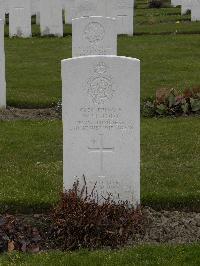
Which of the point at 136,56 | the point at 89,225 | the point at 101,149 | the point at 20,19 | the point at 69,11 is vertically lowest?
the point at 89,225

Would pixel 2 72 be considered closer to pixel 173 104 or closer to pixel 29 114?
pixel 29 114

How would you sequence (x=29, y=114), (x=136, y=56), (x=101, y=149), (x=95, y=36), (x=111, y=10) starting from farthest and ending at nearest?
1. (x=111, y=10)
2. (x=136, y=56)
3. (x=95, y=36)
4. (x=29, y=114)
5. (x=101, y=149)

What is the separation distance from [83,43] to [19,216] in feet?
19.5

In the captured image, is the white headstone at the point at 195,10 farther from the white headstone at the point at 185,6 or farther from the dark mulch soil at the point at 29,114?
the dark mulch soil at the point at 29,114

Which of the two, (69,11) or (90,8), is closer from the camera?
(90,8)

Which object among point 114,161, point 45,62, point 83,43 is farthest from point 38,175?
point 45,62

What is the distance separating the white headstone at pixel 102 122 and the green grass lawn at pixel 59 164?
0.66 m

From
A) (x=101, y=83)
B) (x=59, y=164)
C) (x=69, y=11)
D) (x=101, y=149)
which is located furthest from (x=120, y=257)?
(x=69, y=11)

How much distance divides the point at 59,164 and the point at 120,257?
2936mm

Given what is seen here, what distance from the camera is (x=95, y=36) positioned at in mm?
12078

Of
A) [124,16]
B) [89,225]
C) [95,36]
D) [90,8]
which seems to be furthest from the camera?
[124,16]

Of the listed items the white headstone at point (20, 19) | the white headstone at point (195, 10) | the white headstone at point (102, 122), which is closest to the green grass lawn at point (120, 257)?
the white headstone at point (102, 122)

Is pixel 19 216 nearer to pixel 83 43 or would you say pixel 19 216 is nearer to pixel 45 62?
pixel 83 43

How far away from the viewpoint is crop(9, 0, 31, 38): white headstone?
21188 mm
